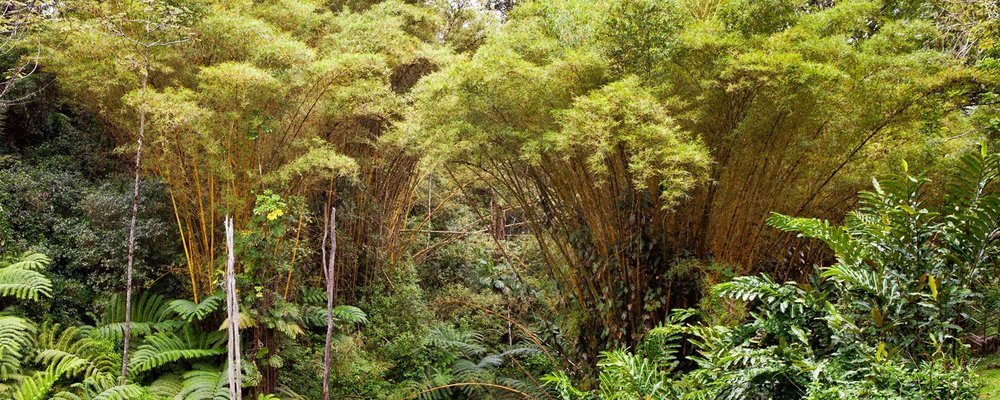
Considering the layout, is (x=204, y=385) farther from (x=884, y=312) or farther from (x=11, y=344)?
(x=884, y=312)

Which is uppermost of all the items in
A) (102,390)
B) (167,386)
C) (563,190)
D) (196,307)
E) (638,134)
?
(638,134)

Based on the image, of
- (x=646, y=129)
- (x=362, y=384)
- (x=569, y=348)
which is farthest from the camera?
(x=362, y=384)

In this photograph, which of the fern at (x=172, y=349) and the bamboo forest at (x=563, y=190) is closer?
the bamboo forest at (x=563, y=190)

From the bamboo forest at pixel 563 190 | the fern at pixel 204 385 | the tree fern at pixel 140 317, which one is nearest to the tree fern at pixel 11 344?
the bamboo forest at pixel 563 190

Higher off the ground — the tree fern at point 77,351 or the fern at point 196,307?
the fern at point 196,307

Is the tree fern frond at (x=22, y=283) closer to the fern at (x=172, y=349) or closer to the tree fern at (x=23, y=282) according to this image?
the tree fern at (x=23, y=282)

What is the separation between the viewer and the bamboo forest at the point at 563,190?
1763mm

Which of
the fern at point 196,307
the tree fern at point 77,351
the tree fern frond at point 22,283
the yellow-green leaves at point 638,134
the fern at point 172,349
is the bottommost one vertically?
the fern at point 172,349

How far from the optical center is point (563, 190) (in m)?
3.65

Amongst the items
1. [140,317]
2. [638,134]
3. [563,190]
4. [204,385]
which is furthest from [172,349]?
[638,134]

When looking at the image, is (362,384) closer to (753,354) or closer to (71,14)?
(71,14)

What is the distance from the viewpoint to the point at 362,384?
16.2 ft

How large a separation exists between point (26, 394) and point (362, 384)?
2312mm

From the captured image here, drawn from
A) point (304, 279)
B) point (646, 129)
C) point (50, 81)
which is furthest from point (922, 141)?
point (50, 81)
